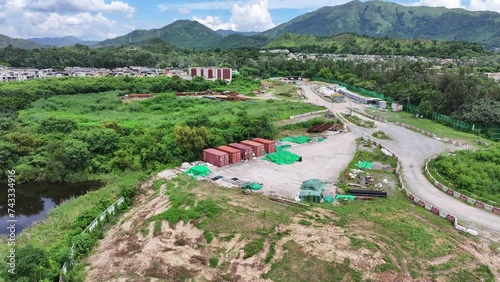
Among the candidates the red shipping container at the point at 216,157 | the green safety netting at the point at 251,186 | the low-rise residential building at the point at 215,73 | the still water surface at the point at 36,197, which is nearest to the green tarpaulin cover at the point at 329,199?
the green safety netting at the point at 251,186

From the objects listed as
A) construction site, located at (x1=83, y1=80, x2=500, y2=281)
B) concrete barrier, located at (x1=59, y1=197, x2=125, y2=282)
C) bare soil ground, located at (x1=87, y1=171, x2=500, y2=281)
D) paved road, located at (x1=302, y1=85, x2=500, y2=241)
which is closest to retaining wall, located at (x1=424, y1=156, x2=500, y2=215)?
paved road, located at (x1=302, y1=85, x2=500, y2=241)

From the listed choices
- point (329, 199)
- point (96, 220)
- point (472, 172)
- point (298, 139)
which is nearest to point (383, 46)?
point (298, 139)

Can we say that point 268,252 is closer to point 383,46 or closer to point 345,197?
point 345,197

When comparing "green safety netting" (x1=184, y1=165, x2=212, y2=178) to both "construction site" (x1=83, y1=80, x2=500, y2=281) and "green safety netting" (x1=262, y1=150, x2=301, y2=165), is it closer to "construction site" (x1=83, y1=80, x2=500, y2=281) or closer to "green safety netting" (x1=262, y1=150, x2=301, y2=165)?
"construction site" (x1=83, y1=80, x2=500, y2=281)

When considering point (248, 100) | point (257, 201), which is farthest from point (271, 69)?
point (257, 201)

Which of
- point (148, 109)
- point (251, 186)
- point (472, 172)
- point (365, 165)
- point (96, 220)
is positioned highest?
point (148, 109)
